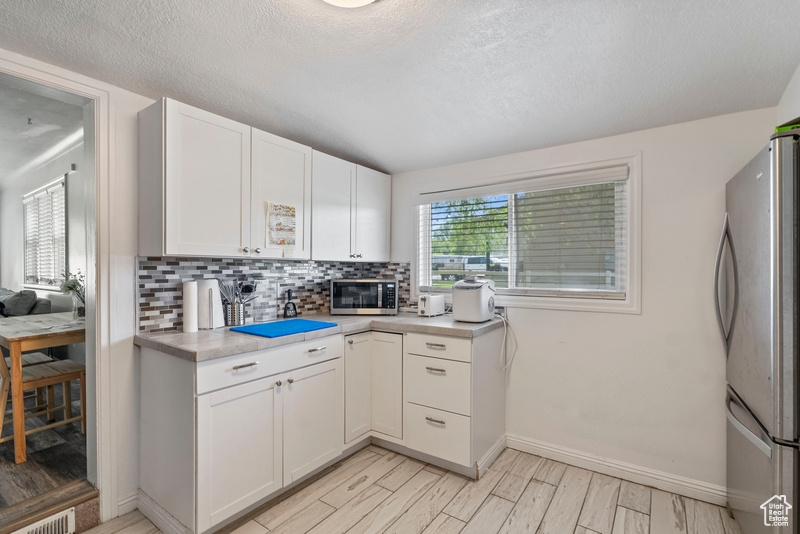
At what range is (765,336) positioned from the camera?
137 centimetres

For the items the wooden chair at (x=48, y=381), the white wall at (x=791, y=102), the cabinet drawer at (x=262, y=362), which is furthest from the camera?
the wooden chair at (x=48, y=381)

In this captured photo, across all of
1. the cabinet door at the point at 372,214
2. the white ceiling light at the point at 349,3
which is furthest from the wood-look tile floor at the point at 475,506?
the white ceiling light at the point at 349,3

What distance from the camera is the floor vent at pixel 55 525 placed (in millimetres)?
1679

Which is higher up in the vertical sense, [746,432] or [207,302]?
[207,302]

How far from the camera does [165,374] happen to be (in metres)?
1.83

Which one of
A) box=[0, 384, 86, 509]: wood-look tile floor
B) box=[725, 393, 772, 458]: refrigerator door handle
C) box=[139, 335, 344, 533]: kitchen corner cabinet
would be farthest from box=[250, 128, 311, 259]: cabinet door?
box=[725, 393, 772, 458]: refrigerator door handle

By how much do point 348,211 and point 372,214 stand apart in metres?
0.31

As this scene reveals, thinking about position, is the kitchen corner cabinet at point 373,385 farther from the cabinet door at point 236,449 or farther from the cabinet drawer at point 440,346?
the cabinet door at point 236,449

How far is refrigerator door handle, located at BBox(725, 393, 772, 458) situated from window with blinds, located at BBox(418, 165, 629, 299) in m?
0.76

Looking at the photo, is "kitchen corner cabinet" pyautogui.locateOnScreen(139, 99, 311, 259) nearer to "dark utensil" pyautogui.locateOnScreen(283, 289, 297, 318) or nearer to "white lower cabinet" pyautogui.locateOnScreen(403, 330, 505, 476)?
"dark utensil" pyautogui.locateOnScreen(283, 289, 297, 318)

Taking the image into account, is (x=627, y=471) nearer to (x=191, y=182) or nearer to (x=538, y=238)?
(x=538, y=238)

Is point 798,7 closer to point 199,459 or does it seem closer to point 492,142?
point 492,142

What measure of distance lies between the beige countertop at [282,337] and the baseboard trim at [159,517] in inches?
31.3

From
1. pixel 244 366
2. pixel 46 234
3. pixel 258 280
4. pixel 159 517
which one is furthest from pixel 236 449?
pixel 46 234
